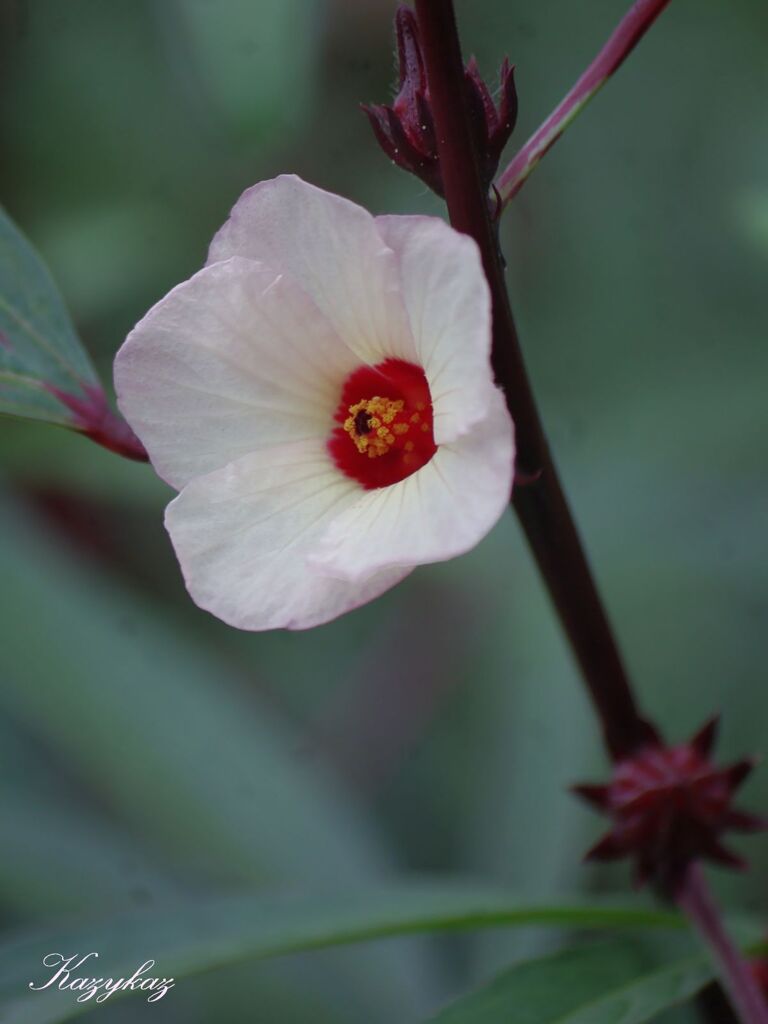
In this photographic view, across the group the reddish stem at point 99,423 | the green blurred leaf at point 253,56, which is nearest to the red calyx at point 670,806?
the reddish stem at point 99,423

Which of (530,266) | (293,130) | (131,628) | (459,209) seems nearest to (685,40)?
(530,266)

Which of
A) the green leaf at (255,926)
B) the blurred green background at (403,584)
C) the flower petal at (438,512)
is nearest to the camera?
the flower petal at (438,512)

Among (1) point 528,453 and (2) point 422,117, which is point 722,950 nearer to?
(1) point 528,453

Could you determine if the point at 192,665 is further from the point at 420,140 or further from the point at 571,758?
the point at 420,140

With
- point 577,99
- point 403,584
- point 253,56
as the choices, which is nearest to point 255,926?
point 577,99

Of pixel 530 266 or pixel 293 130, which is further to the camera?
pixel 530 266

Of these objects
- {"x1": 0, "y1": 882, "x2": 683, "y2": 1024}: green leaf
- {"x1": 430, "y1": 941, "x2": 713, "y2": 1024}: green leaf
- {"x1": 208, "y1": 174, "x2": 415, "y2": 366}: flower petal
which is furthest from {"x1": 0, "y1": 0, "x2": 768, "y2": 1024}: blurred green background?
{"x1": 208, "y1": 174, "x2": 415, "y2": 366}: flower petal

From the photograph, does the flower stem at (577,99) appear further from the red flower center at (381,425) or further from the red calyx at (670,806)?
the red calyx at (670,806)

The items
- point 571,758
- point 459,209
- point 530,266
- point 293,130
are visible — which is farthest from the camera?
point 530,266
